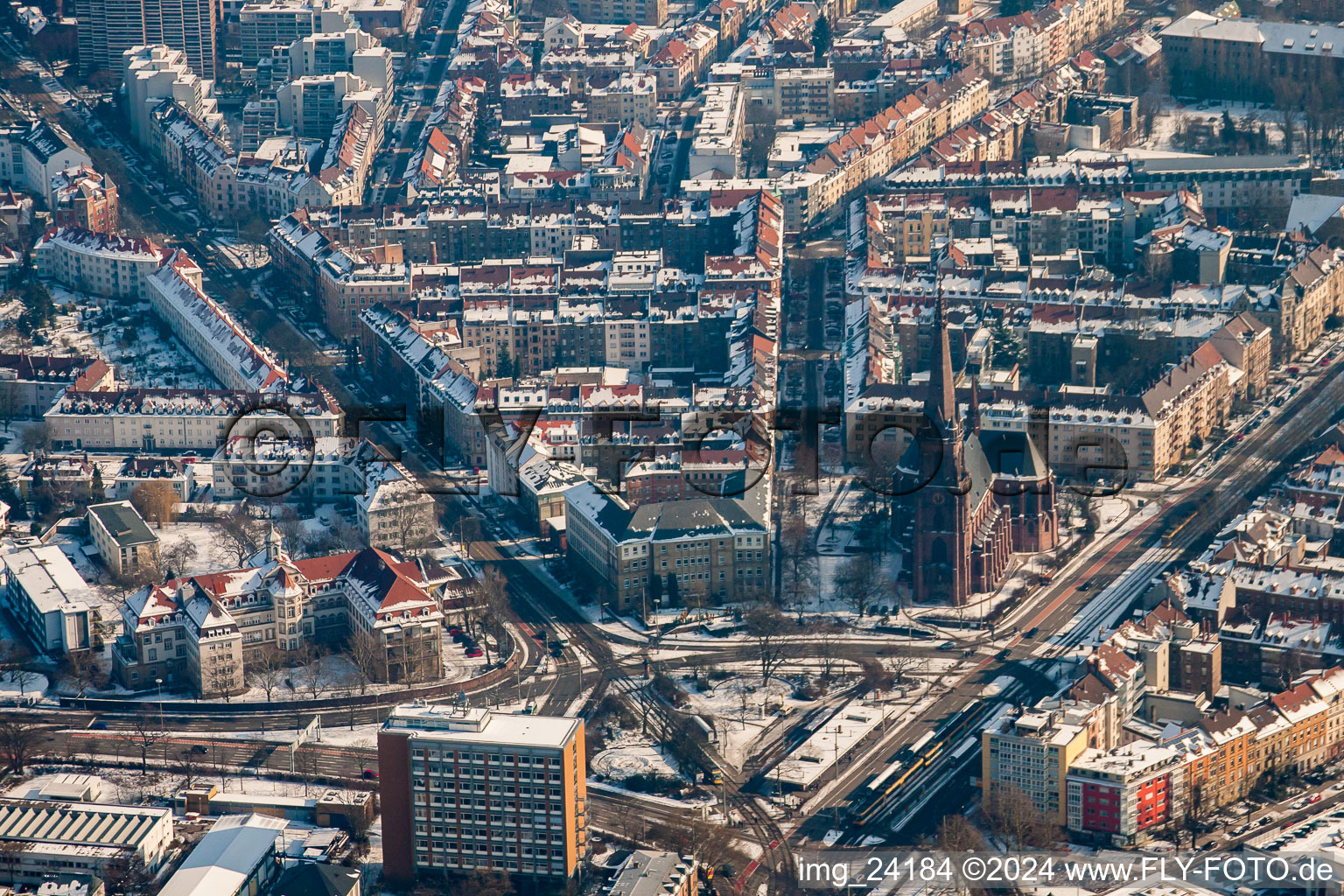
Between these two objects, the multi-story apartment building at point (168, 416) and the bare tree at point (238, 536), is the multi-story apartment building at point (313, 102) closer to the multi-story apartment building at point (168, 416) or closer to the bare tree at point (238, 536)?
the multi-story apartment building at point (168, 416)

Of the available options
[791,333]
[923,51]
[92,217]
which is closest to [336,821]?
[791,333]

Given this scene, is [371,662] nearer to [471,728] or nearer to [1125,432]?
[471,728]

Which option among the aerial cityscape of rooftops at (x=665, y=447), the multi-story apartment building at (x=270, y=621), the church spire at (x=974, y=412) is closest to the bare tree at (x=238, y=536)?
the aerial cityscape of rooftops at (x=665, y=447)

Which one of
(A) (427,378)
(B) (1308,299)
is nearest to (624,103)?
(A) (427,378)

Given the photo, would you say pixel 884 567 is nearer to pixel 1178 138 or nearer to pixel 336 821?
pixel 336 821

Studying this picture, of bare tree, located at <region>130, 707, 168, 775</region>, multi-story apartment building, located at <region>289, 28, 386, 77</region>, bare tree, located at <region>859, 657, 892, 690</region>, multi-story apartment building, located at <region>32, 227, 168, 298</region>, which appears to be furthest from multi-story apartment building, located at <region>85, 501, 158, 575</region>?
multi-story apartment building, located at <region>289, 28, 386, 77</region>

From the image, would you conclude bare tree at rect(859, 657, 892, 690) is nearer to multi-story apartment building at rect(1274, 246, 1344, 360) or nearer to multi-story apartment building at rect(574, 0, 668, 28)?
multi-story apartment building at rect(1274, 246, 1344, 360)
